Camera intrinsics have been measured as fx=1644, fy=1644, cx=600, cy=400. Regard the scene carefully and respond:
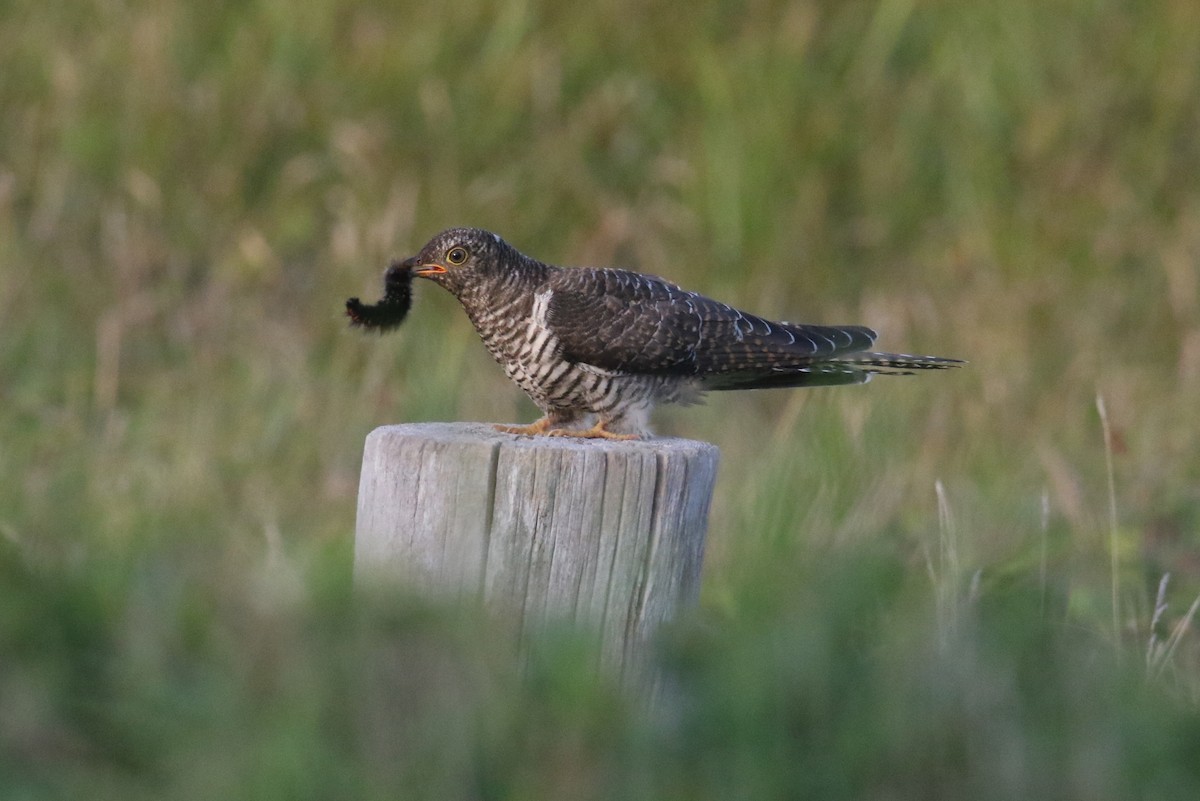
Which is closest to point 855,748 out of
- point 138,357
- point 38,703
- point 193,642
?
point 193,642

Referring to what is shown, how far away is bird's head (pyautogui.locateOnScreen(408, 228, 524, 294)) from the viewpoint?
3.51 m

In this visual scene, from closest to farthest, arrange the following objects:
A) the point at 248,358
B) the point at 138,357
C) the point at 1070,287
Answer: the point at 248,358 → the point at 138,357 → the point at 1070,287

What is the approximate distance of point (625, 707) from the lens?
6.30ft

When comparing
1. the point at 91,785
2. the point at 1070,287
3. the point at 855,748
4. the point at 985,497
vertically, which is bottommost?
the point at 91,785

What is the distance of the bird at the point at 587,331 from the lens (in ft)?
11.4

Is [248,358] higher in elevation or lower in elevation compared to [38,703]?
higher

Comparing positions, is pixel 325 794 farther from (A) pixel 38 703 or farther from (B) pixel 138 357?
(B) pixel 138 357

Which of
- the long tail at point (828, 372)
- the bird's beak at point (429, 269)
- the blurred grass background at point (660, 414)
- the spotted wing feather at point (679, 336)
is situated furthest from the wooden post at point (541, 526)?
the long tail at point (828, 372)

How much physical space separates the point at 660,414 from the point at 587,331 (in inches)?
94.2

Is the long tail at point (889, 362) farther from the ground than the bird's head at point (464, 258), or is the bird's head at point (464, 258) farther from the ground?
the bird's head at point (464, 258)

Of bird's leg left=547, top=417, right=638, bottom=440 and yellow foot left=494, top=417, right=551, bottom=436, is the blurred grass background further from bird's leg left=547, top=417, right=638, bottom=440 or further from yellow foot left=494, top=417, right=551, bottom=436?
yellow foot left=494, top=417, right=551, bottom=436

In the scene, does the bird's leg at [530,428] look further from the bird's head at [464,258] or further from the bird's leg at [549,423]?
the bird's head at [464,258]

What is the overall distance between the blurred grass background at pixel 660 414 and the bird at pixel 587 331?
0.82ft

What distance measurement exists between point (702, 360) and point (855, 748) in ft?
5.70
